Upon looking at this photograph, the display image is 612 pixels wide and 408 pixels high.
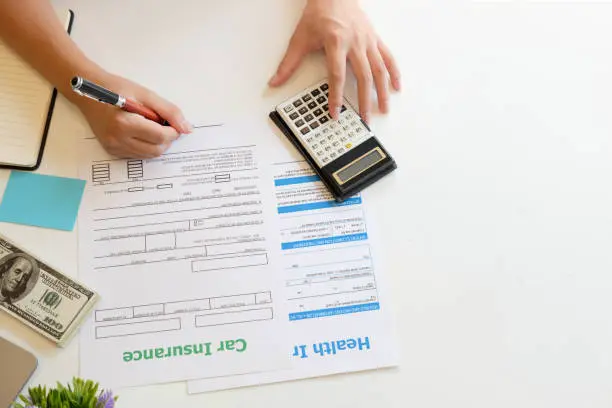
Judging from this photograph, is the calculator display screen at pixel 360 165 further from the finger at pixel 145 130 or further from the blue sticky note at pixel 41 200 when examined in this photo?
the blue sticky note at pixel 41 200

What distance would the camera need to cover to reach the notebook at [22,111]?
2.13 ft

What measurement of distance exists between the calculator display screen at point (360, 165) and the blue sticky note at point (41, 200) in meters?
0.32

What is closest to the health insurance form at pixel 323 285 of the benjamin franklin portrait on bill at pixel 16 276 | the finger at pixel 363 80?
the finger at pixel 363 80

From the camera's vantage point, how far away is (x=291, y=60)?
701 mm

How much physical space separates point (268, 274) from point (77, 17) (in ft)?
1.47

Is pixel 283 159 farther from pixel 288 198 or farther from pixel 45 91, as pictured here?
pixel 45 91

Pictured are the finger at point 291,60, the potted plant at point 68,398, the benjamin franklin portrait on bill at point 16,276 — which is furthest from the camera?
the finger at point 291,60

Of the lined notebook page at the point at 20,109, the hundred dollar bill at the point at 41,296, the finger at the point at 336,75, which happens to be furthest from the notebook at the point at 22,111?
the finger at the point at 336,75

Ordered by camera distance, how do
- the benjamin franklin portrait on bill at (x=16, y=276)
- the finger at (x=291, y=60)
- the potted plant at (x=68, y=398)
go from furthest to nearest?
the finger at (x=291, y=60) → the benjamin franklin portrait on bill at (x=16, y=276) → the potted plant at (x=68, y=398)

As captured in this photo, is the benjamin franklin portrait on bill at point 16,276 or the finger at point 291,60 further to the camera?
the finger at point 291,60

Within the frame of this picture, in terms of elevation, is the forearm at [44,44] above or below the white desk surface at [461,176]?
above

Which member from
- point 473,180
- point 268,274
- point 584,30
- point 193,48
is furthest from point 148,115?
point 584,30

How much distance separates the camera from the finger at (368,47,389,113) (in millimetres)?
692

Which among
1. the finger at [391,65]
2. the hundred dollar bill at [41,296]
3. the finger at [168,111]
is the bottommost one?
the hundred dollar bill at [41,296]
